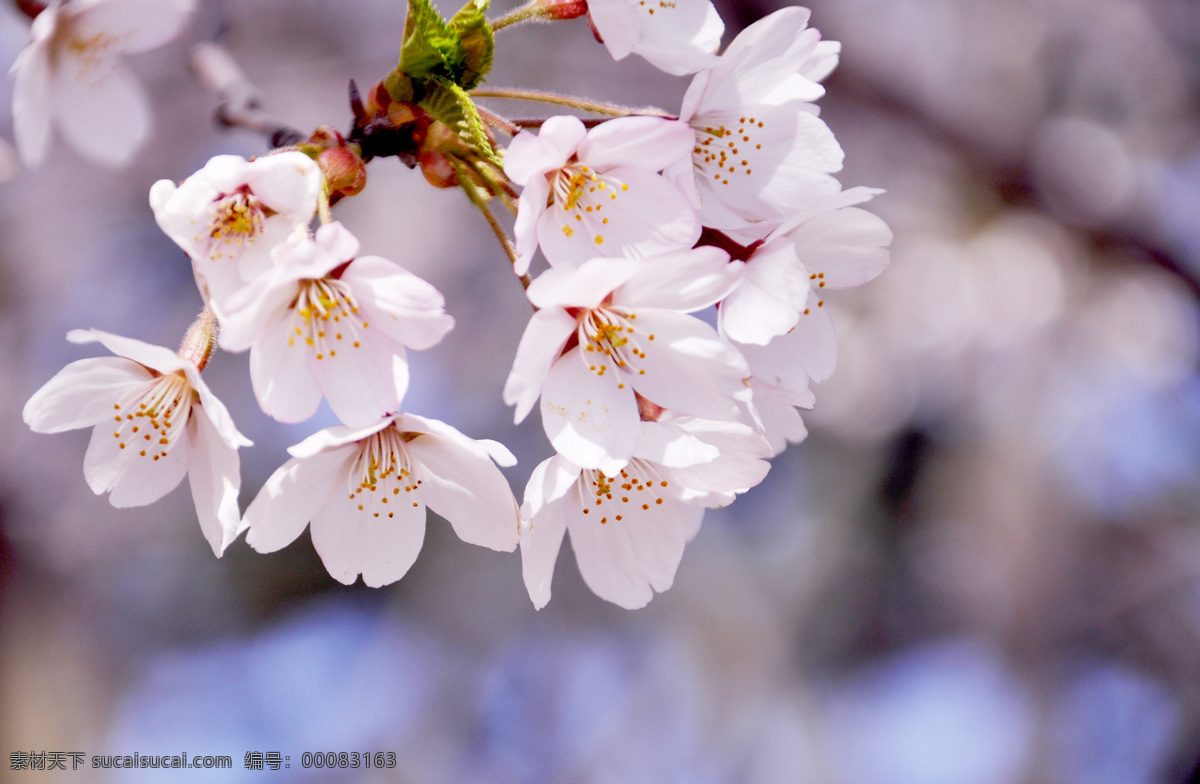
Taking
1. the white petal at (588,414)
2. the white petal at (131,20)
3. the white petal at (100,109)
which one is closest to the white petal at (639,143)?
the white petal at (588,414)

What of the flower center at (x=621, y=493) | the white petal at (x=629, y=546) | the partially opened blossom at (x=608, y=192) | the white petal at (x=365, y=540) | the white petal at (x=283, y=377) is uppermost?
the partially opened blossom at (x=608, y=192)

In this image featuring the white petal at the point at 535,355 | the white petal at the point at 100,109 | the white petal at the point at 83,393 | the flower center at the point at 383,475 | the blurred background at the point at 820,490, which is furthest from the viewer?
the blurred background at the point at 820,490

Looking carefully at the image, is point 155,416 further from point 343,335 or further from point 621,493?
point 621,493

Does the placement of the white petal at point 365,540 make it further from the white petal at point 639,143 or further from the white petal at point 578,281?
the white petal at point 639,143

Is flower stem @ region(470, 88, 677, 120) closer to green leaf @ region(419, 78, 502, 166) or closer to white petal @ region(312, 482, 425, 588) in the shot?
green leaf @ region(419, 78, 502, 166)

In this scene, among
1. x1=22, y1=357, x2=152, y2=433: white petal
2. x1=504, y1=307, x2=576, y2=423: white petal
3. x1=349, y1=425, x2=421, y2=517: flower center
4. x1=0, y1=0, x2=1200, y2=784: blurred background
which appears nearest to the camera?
x1=504, y1=307, x2=576, y2=423: white petal

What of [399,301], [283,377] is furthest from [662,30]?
[283,377]

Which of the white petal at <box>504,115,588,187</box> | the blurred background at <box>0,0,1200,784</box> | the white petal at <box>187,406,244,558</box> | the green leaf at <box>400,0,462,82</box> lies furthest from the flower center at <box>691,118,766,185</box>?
the blurred background at <box>0,0,1200,784</box>
